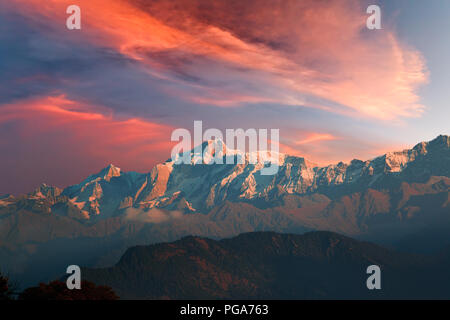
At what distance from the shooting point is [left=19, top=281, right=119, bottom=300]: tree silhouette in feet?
284

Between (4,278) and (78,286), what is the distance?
26373 mm

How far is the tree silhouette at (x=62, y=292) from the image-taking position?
86.7 metres

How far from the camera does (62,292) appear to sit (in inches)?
3610
